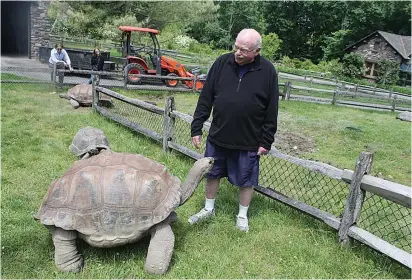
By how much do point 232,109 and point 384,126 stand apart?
35.2ft

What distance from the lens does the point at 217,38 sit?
51.3 meters

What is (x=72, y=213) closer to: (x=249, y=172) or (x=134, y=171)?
(x=134, y=171)

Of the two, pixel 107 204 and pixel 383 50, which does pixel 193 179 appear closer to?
pixel 107 204

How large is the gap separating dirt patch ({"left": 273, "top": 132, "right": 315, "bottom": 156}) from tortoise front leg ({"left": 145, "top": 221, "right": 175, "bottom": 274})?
5.00 m

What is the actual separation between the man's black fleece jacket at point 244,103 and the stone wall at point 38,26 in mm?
18228

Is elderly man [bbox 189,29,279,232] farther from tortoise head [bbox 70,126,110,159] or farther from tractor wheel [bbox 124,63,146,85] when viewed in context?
tractor wheel [bbox 124,63,146,85]

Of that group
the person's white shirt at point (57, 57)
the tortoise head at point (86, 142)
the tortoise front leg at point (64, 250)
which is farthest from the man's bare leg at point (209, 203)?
the person's white shirt at point (57, 57)

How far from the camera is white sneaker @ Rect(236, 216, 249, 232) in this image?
414 centimetres

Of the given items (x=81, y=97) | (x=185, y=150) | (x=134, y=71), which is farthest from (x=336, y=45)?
Result: (x=185, y=150)

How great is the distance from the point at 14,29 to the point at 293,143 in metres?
21.7

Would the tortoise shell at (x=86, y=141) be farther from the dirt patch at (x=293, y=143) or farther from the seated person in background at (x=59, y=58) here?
the seated person in background at (x=59, y=58)

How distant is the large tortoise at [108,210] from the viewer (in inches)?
125

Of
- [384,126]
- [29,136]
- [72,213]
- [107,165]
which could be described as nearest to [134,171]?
[107,165]

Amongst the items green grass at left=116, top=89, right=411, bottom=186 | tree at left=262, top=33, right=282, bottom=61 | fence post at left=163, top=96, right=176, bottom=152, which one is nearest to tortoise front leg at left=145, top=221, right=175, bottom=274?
fence post at left=163, top=96, right=176, bottom=152
